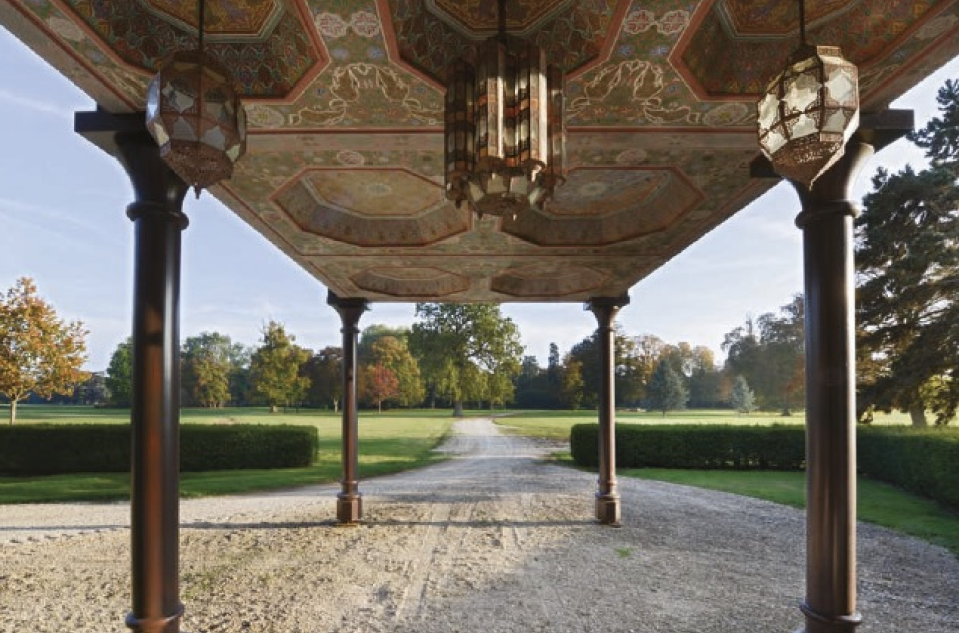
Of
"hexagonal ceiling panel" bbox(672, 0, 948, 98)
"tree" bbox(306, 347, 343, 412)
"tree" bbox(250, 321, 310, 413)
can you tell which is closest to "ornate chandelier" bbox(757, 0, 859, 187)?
"hexagonal ceiling panel" bbox(672, 0, 948, 98)

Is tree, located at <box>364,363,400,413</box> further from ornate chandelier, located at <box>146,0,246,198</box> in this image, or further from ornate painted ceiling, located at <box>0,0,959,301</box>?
ornate chandelier, located at <box>146,0,246,198</box>

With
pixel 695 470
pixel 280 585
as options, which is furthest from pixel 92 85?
pixel 695 470

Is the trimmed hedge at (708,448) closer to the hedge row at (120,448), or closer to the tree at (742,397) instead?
the hedge row at (120,448)

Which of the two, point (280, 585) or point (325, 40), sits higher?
point (325, 40)

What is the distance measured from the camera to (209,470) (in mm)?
18219

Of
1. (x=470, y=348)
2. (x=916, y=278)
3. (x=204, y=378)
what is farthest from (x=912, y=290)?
(x=204, y=378)

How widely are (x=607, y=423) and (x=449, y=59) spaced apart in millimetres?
8282

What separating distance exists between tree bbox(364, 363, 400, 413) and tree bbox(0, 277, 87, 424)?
1199 inches

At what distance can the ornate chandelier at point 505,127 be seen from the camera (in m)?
2.18

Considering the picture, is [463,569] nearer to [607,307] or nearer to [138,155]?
[607,307]

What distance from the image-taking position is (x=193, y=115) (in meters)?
2.33

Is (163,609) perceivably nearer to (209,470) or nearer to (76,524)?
(76,524)

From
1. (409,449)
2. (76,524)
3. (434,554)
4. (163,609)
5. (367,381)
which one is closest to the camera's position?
(163,609)

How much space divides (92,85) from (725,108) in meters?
4.36
